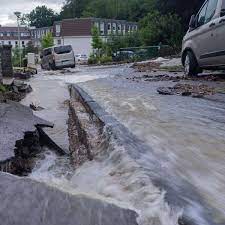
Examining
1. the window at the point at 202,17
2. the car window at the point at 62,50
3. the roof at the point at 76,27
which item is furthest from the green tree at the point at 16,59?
the roof at the point at 76,27

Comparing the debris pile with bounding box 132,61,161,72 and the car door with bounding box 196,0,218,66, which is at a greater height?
the car door with bounding box 196,0,218,66

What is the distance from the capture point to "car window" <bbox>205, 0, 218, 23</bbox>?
1150cm

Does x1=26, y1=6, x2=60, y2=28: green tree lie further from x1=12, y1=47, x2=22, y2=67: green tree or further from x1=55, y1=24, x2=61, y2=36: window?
x1=12, y1=47, x2=22, y2=67: green tree

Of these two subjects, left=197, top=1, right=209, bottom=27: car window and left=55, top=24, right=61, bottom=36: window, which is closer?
left=197, top=1, right=209, bottom=27: car window

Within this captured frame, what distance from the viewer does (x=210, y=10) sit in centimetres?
1174

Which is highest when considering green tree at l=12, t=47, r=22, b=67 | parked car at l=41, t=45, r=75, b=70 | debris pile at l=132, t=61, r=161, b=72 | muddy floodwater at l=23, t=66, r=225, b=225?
muddy floodwater at l=23, t=66, r=225, b=225

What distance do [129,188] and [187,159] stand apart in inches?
37.9

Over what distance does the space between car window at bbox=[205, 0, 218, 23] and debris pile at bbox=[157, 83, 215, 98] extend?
2.18 m

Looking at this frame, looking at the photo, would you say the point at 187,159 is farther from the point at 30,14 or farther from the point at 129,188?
the point at 30,14

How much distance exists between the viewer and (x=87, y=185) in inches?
144

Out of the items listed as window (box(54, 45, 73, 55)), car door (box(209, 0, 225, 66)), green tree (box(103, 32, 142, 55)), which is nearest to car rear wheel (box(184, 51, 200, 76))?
car door (box(209, 0, 225, 66))

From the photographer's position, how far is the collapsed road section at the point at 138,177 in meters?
2.68

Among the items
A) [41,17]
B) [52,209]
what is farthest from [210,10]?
[41,17]

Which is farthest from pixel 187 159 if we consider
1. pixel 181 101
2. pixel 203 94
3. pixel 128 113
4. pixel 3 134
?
pixel 203 94
